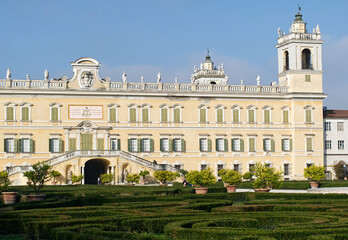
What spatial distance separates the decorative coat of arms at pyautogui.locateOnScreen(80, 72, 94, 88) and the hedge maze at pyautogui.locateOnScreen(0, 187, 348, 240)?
27.8 metres

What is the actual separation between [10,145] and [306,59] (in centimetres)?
2815

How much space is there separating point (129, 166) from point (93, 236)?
3648cm

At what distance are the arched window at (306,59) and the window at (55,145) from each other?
23.6 metres

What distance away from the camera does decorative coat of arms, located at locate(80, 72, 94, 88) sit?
173ft

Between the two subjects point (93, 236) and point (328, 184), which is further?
point (328, 184)

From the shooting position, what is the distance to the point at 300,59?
5788cm

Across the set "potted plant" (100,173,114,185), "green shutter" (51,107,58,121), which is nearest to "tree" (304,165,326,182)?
"potted plant" (100,173,114,185)

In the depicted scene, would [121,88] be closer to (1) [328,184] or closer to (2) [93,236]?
(1) [328,184]

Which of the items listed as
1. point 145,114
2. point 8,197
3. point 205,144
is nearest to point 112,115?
point 145,114

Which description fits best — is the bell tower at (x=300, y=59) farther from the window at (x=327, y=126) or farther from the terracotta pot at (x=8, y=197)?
the terracotta pot at (x=8, y=197)

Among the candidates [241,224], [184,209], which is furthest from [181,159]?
[241,224]

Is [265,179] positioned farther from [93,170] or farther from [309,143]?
[309,143]

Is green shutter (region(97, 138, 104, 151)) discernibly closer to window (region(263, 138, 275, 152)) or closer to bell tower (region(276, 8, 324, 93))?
window (region(263, 138, 275, 152))

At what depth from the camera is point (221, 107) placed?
56125mm
